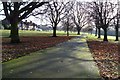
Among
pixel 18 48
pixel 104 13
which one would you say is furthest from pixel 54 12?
pixel 18 48

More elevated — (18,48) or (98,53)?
(18,48)

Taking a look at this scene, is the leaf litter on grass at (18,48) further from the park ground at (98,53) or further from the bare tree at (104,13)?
the bare tree at (104,13)

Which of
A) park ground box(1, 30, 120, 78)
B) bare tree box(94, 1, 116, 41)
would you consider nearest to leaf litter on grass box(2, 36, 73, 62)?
park ground box(1, 30, 120, 78)

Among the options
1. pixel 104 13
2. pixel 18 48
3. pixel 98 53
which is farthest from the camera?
pixel 104 13

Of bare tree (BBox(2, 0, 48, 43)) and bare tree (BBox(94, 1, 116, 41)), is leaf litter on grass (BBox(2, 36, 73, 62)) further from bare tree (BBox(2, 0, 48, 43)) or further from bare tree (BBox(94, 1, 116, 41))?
bare tree (BBox(94, 1, 116, 41))

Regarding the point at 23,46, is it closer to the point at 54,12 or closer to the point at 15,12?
the point at 15,12

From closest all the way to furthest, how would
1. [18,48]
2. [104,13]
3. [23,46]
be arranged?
[18,48] < [23,46] < [104,13]

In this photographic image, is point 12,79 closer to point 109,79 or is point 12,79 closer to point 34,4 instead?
point 109,79

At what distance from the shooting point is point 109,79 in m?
9.04

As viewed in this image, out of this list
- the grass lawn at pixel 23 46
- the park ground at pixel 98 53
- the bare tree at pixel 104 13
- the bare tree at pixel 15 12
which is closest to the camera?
the park ground at pixel 98 53

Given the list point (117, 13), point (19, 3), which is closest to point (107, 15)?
point (117, 13)

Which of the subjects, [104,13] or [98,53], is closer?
[98,53]

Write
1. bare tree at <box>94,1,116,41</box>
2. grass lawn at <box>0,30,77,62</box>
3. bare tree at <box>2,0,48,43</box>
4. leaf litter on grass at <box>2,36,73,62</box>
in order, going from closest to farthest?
leaf litter on grass at <box>2,36,73,62</box>, grass lawn at <box>0,30,77,62</box>, bare tree at <box>2,0,48,43</box>, bare tree at <box>94,1,116,41</box>

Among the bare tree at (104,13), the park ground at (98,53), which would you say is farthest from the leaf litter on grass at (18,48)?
the bare tree at (104,13)
